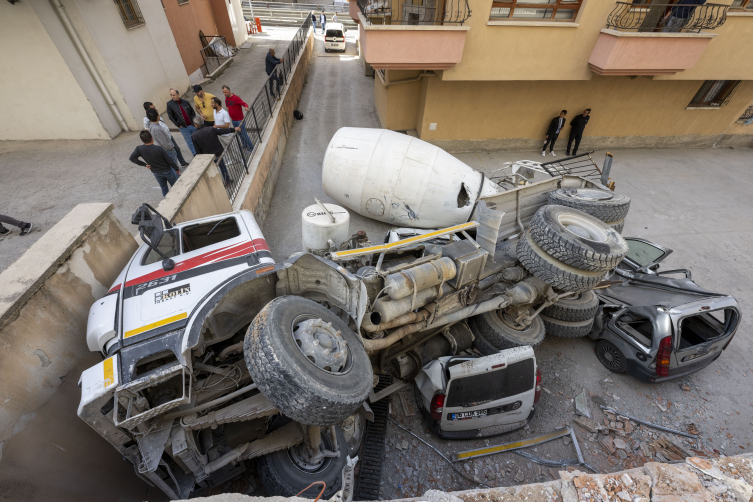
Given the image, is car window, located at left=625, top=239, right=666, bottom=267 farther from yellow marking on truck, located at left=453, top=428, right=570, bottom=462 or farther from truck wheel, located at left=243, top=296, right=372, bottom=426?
truck wheel, located at left=243, top=296, right=372, bottom=426

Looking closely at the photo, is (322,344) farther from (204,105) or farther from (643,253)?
(204,105)

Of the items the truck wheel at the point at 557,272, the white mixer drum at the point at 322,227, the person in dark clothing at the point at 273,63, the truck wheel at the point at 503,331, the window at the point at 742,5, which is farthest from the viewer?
the person in dark clothing at the point at 273,63

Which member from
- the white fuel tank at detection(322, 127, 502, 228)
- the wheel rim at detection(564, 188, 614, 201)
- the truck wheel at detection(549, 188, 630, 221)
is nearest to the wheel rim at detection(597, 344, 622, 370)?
the truck wheel at detection(549, 188, 630, 221)

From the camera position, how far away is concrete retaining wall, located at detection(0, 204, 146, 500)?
293 cm

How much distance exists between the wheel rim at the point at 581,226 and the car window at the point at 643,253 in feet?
7.63

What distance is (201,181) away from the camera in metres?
5.70

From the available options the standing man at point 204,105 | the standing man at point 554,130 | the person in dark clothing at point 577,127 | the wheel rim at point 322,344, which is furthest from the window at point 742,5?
the standing man at point 204,105

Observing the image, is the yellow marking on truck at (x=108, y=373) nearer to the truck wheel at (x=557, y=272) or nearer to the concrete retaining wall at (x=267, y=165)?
the concrete retaining wall at (x=267, y=165)

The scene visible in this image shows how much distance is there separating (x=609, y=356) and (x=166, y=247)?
7.57 meters

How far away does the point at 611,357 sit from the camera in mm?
5617

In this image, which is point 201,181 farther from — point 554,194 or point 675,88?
point 675,88

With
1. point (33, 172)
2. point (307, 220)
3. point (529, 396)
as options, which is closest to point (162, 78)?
point (33, 172)

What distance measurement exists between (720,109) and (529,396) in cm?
1655

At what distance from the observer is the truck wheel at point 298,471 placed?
380 centimetres
